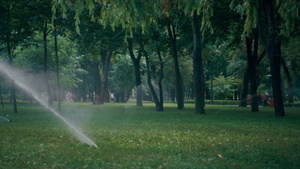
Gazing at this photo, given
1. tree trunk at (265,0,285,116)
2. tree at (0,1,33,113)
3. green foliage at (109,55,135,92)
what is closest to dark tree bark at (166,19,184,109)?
tree trunk at (265,0,285,116)

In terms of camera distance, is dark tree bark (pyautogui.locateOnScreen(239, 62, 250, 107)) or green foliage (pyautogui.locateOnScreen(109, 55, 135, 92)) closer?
dark tree bark (pyautogui.locateOnScreen(239, 62, 250, 107))

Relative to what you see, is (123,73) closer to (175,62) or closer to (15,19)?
(175,62)

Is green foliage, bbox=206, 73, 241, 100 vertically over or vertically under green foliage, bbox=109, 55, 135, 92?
under

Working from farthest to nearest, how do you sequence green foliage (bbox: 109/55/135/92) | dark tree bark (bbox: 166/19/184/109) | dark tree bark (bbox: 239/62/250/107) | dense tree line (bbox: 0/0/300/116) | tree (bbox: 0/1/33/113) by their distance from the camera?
green foliage (bbox: 109/55/135/92), dark tree bark (bbox: 239/62/250/107), dark tree bark (bbox: 166/19/184/109), tree (bbox: 0/1/33/113), dense tree line (bbox: 0/0/300/116)

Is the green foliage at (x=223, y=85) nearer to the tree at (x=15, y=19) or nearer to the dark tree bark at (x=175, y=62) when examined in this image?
the dark tree bark at (x=175, y=62)

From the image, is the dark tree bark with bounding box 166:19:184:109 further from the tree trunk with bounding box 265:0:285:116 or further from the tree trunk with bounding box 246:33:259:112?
the tree trunk with bounding box 265:0:285:116

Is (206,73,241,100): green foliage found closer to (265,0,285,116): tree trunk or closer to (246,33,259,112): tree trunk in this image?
(246,33,259,112): tree trunk

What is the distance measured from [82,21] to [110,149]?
1879 centimetres

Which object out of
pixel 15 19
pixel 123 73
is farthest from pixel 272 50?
pixel 123 73

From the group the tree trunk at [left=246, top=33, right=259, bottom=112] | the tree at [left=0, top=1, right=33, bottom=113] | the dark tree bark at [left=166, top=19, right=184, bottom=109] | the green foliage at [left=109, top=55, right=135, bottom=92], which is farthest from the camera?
the green foliage at [left=109, top=55, right=135, bottom=92]

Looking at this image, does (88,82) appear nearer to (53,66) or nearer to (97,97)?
(97,97)

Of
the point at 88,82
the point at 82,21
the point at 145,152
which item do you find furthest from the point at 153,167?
the point at 88,82

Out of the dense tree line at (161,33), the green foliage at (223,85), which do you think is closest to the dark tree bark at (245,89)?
the dense tree line at (161,33)

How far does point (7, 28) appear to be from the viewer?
780 inches
